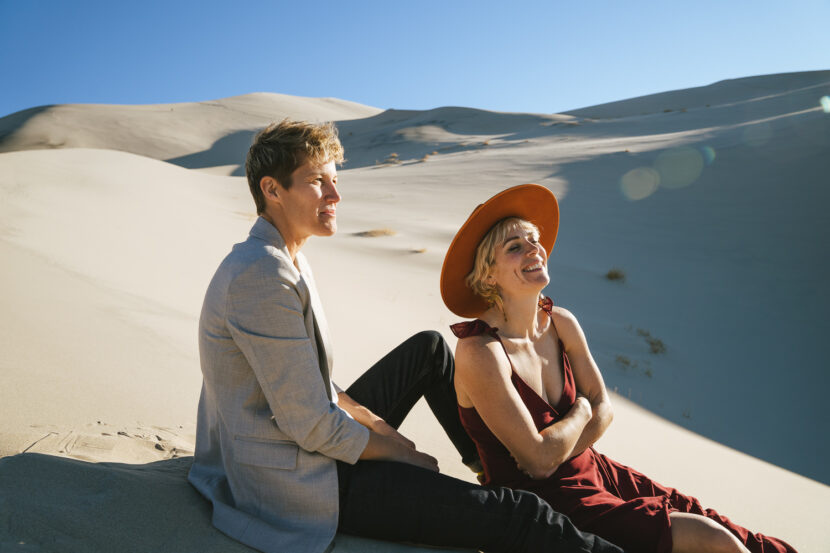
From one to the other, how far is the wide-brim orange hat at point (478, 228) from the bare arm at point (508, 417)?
0.40 m

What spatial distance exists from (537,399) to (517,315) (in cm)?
37

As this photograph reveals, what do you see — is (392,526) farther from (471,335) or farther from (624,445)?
(624,445)

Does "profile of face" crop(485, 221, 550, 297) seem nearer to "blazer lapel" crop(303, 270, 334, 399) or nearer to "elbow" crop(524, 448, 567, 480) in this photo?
"elbow" crop(524, 448, 567, 480)

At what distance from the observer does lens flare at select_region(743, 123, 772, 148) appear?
16.5 meters

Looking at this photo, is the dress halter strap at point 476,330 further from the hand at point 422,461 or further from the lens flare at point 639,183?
the lens flare at point 639,183

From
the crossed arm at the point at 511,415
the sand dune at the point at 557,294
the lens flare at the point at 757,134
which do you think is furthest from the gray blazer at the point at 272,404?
the lens flare at the point at 757,134

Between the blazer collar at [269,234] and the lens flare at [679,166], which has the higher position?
the lens flare at [679,166]

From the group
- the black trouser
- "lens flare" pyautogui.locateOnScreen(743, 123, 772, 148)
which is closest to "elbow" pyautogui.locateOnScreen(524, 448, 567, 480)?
the black trouser

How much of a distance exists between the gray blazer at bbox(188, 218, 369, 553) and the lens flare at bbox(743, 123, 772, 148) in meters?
18.5

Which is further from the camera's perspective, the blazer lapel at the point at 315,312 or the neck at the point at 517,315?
the neck at the point at 517,315

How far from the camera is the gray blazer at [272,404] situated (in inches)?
63.6

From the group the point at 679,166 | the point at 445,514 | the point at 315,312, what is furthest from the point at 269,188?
the point at 679,166

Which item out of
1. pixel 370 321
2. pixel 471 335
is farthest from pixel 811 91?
pixel 471 335

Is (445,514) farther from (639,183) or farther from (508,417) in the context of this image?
(639,183)
